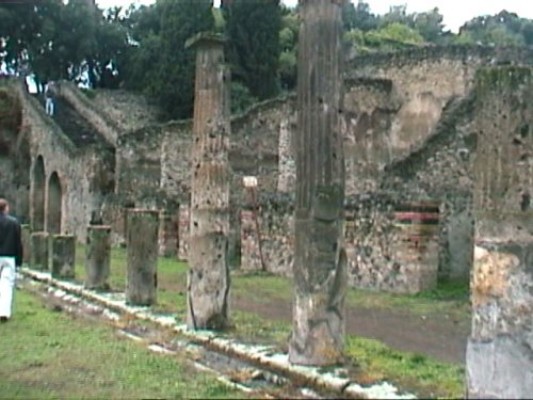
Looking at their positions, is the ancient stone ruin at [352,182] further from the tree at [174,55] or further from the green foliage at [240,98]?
the green foliage at [240,98]

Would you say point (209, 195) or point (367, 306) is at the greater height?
point (209, 195)

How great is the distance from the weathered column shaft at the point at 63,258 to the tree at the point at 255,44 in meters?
22.2

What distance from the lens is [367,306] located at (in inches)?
472

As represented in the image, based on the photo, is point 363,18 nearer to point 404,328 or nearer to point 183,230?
point 183,230

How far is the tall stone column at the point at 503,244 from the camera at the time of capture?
5.65 meters

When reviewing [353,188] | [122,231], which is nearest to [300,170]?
[353,188]

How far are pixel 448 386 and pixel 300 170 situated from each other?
207cm

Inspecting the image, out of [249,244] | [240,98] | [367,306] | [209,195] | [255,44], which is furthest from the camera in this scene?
[255,44]

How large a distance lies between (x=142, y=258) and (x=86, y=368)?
3671mm

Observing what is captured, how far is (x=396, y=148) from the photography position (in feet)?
81.6

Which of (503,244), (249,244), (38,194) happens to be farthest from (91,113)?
(503,244)

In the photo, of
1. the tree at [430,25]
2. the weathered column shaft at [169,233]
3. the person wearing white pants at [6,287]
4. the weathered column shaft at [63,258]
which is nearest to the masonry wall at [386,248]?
the weathered column shaft at [63,258]

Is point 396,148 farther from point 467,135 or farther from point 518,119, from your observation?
point 518,119

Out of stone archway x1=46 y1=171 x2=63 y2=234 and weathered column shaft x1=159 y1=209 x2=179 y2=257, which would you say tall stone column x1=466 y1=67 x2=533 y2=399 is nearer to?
weathered column shaft x1=159 y1=209 x2=179 y2=257
